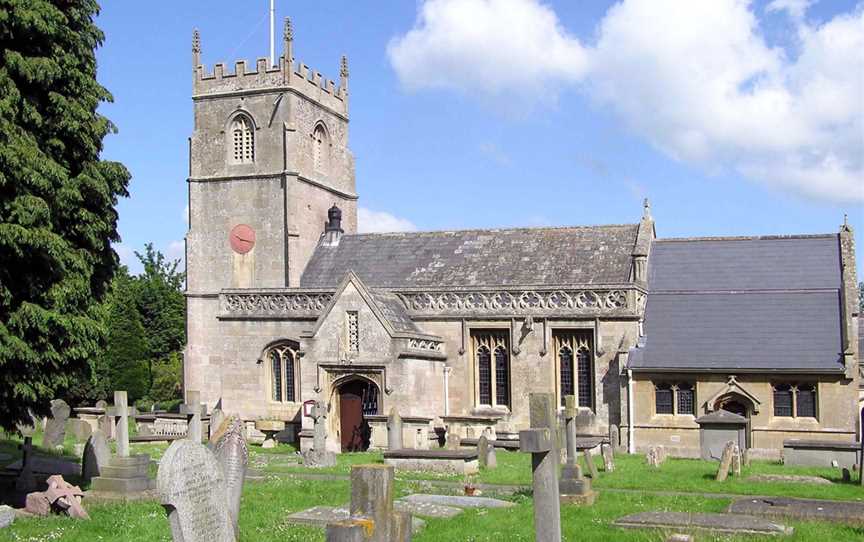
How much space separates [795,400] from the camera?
30.9 m

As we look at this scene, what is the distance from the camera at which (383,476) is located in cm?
892

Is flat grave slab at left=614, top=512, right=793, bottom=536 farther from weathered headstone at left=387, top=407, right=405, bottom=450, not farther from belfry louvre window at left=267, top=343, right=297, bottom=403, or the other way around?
belfry louvre window at left=267, top=343, right=297, bottom=403

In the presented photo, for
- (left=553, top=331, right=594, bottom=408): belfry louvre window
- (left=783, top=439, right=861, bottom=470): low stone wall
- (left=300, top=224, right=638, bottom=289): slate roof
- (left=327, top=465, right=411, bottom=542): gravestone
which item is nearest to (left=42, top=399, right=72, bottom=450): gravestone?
(left=300, top=224, right=638, bottom=289): slate roof

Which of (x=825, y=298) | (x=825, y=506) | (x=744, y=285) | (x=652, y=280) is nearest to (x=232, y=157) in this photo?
(x=652, y=280)

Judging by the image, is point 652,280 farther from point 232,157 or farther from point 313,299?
point 232,157

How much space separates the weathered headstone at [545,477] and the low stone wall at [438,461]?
11.0m

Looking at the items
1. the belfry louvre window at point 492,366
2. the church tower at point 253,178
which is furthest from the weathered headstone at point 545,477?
the church tower at point 253,178

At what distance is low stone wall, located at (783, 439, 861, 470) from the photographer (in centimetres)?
2641

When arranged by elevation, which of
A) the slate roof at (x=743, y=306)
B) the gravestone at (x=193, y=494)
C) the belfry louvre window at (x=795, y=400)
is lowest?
the belfry louvre window at (x=795, y=400)

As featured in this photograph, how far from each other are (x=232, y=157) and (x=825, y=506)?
29932 millimetres

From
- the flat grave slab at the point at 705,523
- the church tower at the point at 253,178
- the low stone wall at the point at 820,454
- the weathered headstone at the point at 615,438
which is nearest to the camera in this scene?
the flat grave slab at the point at 705,523

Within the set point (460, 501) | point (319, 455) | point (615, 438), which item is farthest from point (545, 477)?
point (615, 438)

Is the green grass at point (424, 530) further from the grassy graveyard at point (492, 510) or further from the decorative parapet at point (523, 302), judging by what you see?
the decorative parapet at point (523, 302)

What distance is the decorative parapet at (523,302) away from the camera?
32531 mm
